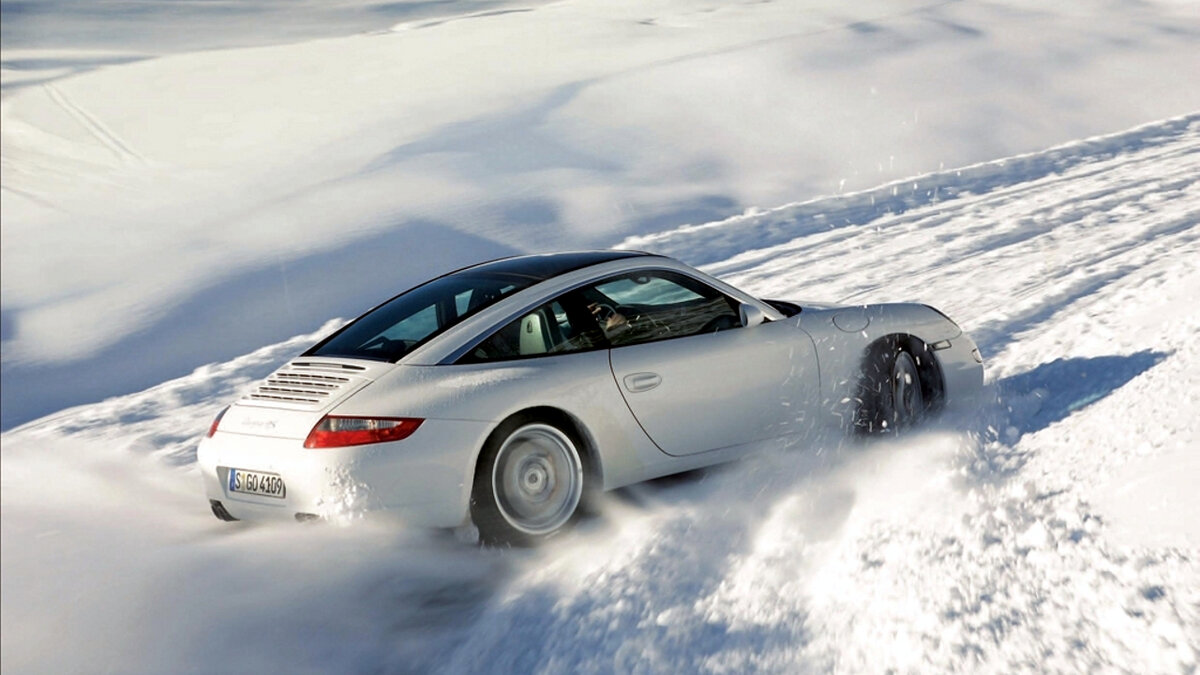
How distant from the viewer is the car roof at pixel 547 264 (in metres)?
Answer: 6.09

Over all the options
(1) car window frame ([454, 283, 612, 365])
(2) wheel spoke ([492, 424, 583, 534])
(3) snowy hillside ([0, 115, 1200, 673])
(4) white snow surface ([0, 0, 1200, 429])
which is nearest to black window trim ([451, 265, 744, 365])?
(1) car window frame ([454, 283, 612, 365])

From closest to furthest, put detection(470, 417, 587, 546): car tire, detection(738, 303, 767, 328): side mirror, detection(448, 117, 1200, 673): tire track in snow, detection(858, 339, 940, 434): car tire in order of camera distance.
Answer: detection(448, 117, 1200, 673): tire track in snow → detection(470, 417, 587, 546): car tire → detection(738, 303, 767, 328): side mirror → detection(858, 339, 940, 434): car tire

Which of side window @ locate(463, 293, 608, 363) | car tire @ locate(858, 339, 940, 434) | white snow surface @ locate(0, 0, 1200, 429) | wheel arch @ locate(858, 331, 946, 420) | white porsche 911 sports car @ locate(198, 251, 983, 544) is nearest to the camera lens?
white porsche 911 sports car @ locate(198, 251, 983, 544)

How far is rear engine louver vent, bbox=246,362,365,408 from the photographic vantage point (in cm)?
524

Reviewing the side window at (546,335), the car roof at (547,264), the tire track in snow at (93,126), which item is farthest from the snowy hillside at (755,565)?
the tire track in snow at (93,126)

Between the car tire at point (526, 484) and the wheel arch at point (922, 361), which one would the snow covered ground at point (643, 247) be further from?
the wheel arch at point (922, 361)

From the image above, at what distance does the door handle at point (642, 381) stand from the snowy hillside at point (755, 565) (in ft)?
1.79

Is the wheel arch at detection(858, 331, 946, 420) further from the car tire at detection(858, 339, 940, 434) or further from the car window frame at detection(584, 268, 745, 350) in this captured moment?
the car window frame at detection(584, 268, 745, 350)

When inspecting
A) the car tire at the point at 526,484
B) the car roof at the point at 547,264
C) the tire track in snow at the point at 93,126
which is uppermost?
the tire track in snow at the point at 93,126

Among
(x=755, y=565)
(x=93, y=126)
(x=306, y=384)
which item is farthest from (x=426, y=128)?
(x=755, y=565)

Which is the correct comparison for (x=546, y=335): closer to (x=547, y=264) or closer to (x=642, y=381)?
(x=642, y=381)

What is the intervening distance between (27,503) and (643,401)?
327 centimetres

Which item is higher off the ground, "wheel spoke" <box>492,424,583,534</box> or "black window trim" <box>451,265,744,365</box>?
"black window trim" <box>451,265,744,365</box>

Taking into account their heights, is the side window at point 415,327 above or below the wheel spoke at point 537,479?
above
